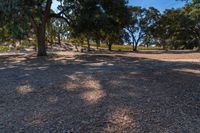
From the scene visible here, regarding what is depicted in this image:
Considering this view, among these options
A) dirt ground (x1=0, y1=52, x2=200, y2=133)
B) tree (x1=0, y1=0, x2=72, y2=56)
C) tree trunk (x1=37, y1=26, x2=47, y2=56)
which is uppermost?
tree (x1=0, y1=0, x2=72, y2=56)

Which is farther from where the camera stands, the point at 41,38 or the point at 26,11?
the point at 41,38

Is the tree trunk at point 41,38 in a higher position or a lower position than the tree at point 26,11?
lower

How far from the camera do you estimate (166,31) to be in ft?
180

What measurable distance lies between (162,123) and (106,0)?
53.0 ft

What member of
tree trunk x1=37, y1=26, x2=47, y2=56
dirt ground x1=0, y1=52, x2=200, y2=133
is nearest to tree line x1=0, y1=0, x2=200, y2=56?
tree trunk x1=37, y1=26, x2=47, y2=56

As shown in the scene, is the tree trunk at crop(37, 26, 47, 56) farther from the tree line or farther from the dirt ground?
the dirt ground

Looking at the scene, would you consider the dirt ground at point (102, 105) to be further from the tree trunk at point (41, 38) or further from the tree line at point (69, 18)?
the tree trunk at point (41, 38)

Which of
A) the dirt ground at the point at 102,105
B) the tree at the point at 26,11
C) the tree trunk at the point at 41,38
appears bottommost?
the dirt ground at the point at 102,105

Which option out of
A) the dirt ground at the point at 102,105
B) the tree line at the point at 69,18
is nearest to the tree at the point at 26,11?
the tree line at the point at 69,18

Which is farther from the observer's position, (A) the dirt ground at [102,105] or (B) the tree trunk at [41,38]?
(B) the tree trunk at [41,38]

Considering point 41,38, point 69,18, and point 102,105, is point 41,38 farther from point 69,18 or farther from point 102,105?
point 102,105

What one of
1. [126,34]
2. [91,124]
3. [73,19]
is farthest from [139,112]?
[126,34]

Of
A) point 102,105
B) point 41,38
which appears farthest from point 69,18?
point 102,105

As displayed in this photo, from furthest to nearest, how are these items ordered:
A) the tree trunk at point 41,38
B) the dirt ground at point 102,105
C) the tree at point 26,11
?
the tree trunk at point 41,38
the tree at point 26,11
the dirt ground at point 102,105
